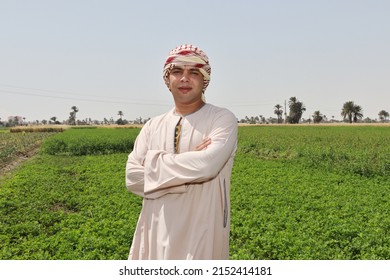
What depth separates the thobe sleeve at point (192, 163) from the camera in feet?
7.20

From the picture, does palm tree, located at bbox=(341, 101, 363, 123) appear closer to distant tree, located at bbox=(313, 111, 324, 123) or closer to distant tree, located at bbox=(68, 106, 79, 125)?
distant tree, located at bbox=(313, 111, 324, 123)

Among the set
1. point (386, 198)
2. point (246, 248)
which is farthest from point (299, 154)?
point (246, 248)

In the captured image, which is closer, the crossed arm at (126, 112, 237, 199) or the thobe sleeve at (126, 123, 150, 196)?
the crossed arm at (126, 112, 237, 199)

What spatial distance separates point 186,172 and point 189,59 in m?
0.73

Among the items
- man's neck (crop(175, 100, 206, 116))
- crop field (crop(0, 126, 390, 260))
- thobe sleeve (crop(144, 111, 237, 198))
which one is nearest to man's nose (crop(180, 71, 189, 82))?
man's neck (crop(175, 100, 206, 116))

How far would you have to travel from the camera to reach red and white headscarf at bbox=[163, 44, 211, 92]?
240 centimetres

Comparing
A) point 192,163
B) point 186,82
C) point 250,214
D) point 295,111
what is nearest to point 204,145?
point 192,163

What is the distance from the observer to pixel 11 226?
800cm

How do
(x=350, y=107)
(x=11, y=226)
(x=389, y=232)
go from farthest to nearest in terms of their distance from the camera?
(x=350, y=107) → (x=11, y=226) → (x=389, y=232)

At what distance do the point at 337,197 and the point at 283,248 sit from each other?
15.8 feet

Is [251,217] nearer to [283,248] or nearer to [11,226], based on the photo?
[283,248]

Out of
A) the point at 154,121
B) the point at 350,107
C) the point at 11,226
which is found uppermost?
the point at 350,107

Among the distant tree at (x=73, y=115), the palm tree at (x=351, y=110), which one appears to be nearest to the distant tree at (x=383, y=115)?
the palm tree at (x=351, y=110)

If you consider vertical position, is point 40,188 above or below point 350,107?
below
